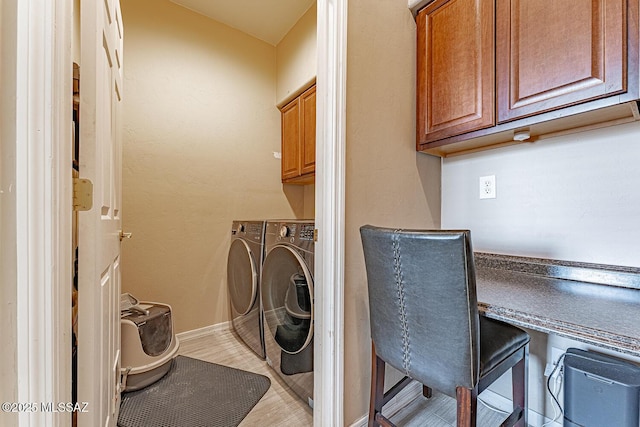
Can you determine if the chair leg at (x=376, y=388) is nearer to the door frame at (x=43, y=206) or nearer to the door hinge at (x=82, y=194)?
the door frame at (x=43, y=206)

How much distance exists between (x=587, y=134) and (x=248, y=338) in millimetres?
2367

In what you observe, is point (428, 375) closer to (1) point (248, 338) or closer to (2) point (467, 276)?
(2) point (467, 276)

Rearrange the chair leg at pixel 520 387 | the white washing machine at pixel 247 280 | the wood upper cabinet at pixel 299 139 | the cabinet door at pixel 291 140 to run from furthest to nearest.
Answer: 1. the cabinet door at pixel 291 140
2. the wood upper cabinet at pixel 299 139
3. the white washing machine at pixel 247 280
4. the chair leg at pixel 520 387

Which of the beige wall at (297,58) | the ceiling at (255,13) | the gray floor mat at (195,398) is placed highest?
the ceiling at (255,13)

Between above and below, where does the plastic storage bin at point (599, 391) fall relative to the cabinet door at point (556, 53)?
below

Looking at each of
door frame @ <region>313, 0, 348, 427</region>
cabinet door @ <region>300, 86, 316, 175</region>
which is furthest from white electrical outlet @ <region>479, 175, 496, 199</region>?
cabinet door @ <region>300, 86, 316, 175</region>

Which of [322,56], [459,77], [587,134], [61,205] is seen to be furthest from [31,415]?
[587,134]

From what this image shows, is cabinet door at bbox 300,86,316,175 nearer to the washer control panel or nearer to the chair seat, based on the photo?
the washer control panel

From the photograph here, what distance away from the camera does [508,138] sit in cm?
137

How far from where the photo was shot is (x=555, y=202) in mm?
1292

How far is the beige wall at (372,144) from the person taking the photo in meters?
1.25

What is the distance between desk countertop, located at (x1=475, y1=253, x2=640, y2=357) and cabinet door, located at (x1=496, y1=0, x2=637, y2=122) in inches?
27.8

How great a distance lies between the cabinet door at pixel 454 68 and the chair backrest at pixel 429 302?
0.76m

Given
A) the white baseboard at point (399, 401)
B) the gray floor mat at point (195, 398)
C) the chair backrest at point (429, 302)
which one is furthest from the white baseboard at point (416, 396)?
the gray floor mat at point (195, 398)
